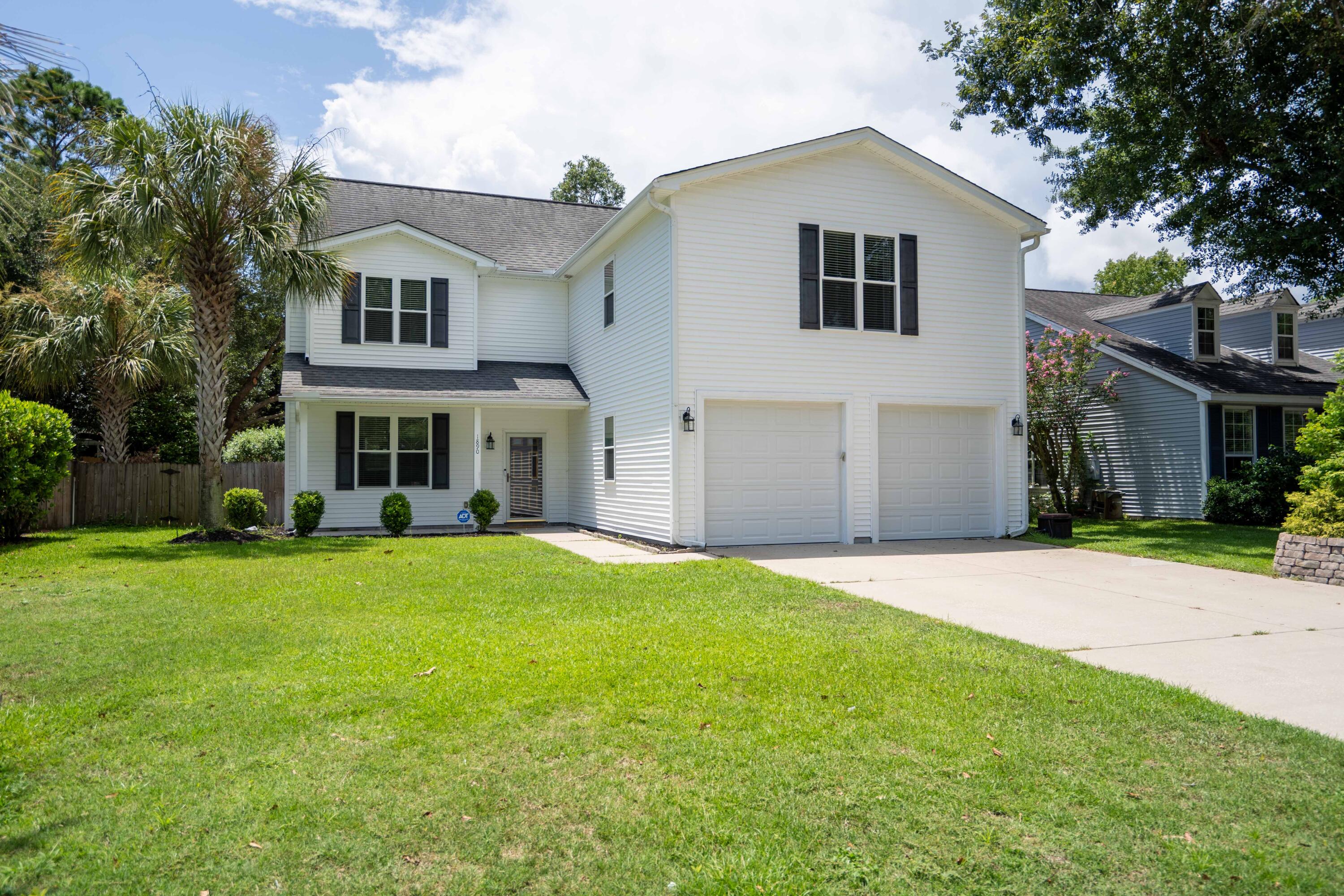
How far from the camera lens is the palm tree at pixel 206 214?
12703 mm

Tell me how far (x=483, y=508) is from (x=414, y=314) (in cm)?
454

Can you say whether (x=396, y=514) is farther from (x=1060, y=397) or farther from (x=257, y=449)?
(x=1060, y=397)

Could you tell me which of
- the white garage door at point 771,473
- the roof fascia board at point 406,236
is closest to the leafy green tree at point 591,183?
the roof fascia board at point 406,236

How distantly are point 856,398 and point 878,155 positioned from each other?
4.09 meters

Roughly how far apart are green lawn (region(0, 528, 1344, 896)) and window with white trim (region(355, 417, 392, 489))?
9.88 metres

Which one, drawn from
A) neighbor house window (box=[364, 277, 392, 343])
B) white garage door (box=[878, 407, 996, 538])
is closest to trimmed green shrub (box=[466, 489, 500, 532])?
neighbor house window (box=[364, 277, 392, 343])

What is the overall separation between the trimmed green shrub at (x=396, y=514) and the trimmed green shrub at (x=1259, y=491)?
16.5m

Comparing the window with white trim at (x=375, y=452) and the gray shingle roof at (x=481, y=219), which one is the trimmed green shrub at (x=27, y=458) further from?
the gray shingle roof at (x=481, y=219)

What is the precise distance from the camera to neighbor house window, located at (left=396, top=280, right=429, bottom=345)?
16.9 m

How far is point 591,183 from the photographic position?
35.8 meters

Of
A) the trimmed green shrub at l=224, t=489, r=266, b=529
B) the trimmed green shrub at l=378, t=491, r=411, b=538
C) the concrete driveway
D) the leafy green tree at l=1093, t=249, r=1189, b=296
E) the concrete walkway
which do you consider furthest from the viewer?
the leafy green tree at l=1093, t=249, r=1189, b=296

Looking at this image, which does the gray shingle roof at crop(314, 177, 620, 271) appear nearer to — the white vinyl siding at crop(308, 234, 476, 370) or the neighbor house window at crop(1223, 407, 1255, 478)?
the white vinyl siding at crop(308, 234, 476, 370)

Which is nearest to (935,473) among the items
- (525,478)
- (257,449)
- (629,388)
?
(629,388)

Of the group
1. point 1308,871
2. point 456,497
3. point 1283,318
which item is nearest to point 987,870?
point 1308,871
